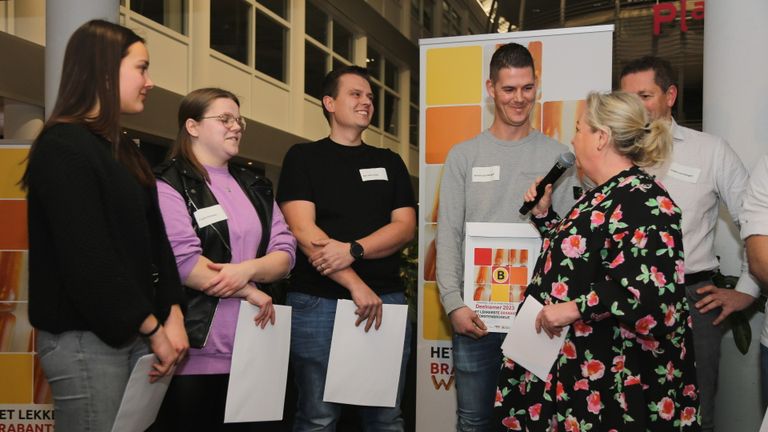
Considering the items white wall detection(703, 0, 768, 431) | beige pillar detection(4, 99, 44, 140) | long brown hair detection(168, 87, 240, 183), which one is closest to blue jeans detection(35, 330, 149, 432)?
long brown hair detection(168, 87, 240, 183)

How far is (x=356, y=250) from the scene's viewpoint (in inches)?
103

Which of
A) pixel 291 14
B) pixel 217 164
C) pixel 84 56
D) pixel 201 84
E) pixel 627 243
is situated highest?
pixel 291 14

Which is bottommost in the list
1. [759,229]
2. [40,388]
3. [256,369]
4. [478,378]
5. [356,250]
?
[40,388]

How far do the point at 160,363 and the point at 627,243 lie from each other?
129 cm

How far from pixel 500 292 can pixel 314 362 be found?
0.78 m

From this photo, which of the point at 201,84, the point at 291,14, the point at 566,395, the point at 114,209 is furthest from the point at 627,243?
the point at 291,14

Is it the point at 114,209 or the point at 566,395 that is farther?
the point at 566,395

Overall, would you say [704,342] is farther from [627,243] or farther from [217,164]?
[217,164]

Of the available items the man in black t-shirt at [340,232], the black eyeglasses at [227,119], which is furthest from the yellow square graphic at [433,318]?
the black eyeglasses at [227,119]

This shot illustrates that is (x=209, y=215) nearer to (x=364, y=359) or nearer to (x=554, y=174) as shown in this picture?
(x=364, y=359)

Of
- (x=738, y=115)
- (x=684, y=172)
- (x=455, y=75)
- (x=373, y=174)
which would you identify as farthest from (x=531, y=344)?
(x=738, y=115)

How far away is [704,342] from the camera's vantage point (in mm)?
2719

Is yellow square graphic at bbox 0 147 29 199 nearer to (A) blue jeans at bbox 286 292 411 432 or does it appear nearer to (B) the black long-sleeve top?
(A) blue jeans at bbox 286 292 411 432

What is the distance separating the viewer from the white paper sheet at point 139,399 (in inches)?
66.6
